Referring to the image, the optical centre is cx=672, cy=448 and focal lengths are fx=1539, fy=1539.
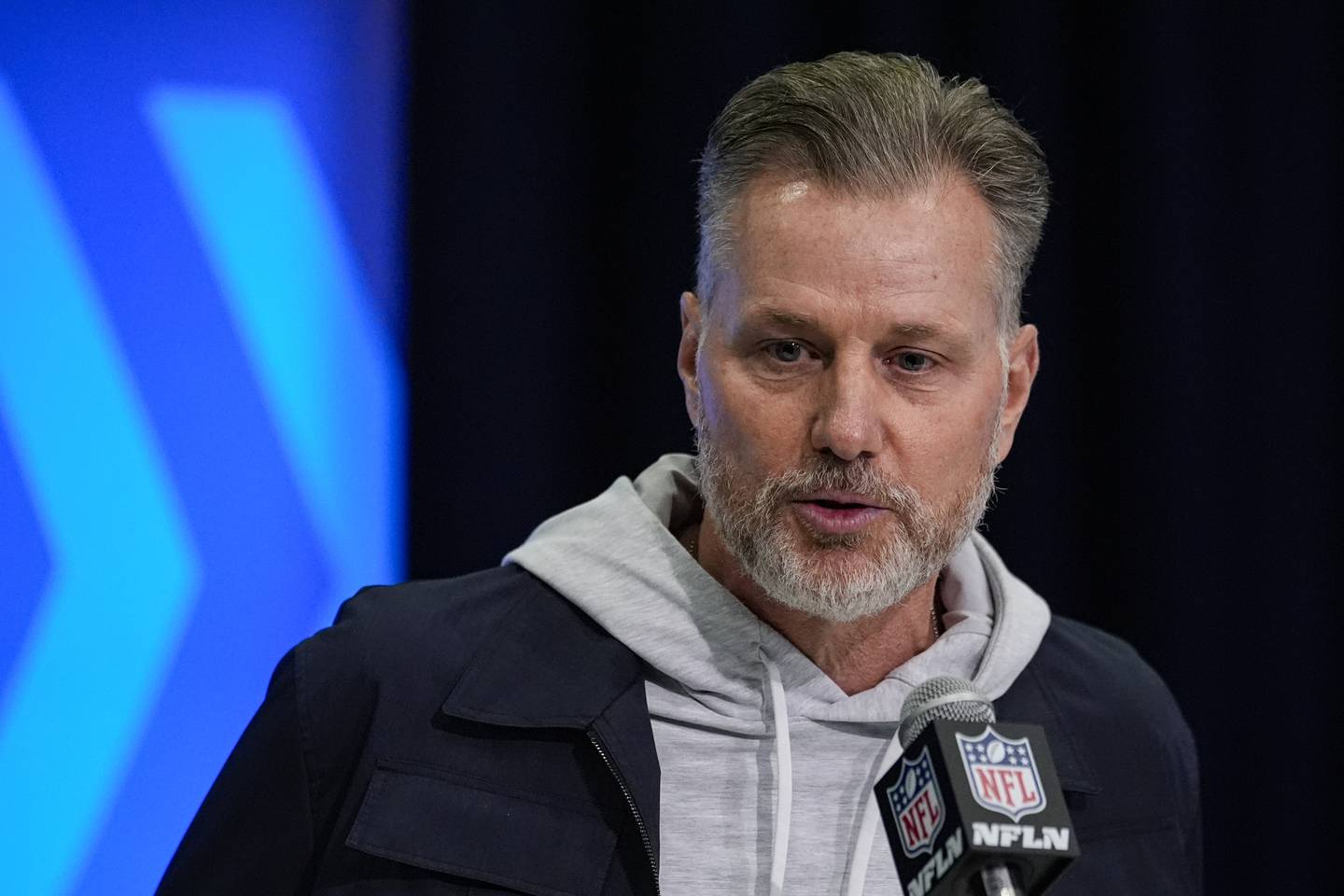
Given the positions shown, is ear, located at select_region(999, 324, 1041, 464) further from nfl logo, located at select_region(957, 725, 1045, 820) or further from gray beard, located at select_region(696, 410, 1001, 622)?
nfl logo, located at select_region(957, 725, 1045, 820)

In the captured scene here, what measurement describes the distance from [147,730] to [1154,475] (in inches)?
55.2

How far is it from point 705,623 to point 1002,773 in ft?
1.86

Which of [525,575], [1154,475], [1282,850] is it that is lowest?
[1282,850]

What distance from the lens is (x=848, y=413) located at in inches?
51.6

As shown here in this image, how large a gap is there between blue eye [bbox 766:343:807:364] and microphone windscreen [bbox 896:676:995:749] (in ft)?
1.32

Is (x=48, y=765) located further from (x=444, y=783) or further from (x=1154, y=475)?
(x=1154, y=475)

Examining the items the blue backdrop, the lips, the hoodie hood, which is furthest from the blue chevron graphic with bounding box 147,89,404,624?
the lips

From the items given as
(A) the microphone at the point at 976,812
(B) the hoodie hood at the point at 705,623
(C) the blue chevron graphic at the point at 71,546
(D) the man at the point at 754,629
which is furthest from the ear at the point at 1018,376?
(C) the blue chevron graphic at the point at 71,546

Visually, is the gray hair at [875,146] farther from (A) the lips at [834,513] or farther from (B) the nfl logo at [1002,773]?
(B) the nfl logo at [1002,773]

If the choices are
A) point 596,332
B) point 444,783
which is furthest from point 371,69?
point 444,783

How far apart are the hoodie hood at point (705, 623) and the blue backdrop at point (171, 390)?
58cm

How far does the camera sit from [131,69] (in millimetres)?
1944

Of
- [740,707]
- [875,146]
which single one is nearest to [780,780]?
[740,707]

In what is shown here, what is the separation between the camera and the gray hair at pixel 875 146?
4.59 feet
